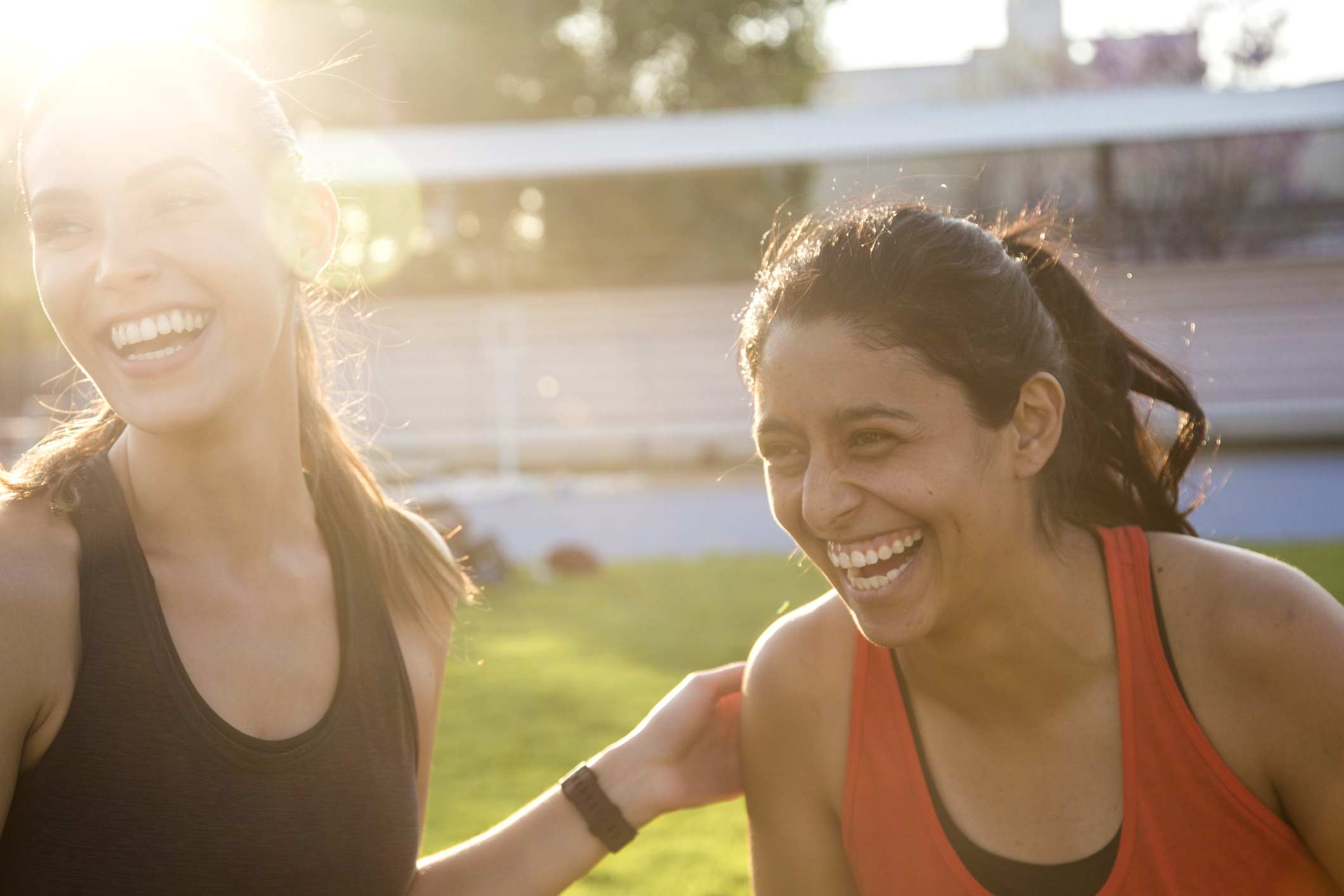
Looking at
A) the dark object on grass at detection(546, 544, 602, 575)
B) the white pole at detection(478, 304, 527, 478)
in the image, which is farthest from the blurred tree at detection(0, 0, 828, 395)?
the dark object on grass at detection(546, 544, 602, 575)

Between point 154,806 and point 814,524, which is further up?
point 814,524

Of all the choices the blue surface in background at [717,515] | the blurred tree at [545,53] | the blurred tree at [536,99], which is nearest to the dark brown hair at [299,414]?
the blue surface in background at [717,515]

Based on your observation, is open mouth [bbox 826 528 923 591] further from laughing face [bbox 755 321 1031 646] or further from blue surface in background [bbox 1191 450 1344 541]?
blue surface in background [bbox 1191 450 1344 541]

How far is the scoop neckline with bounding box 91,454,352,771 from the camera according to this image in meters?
1.79

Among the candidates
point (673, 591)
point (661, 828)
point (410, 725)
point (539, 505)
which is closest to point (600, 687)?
point (661, 828)

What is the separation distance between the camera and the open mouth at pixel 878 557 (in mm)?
1989

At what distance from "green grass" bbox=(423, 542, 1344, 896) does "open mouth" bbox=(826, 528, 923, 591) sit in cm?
111

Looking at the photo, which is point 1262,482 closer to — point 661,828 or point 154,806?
point 661,828

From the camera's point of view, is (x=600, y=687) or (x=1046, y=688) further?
(x=600, y=687)

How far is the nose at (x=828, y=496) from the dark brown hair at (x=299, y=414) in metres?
0.86

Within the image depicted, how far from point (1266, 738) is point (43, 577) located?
1932 mm

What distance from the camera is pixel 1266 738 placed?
189 centimetres

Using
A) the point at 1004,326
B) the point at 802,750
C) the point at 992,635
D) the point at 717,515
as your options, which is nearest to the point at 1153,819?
the point at 992,635

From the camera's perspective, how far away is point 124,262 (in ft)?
5.94
